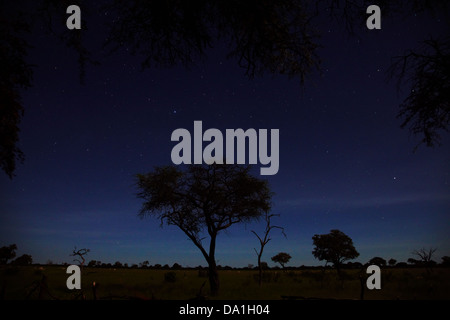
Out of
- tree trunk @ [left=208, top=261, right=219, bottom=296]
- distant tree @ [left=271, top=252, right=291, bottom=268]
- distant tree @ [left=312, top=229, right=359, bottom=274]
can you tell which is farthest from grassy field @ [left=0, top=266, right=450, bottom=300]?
distant tree @ [left=271, top=252, right=291, bottom=268]

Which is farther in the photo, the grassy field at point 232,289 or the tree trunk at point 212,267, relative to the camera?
the tree trunk at point 212,267

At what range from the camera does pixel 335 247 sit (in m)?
43.4

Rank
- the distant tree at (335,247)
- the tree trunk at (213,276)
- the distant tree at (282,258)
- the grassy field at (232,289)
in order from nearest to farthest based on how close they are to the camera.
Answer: the grassy field at (232,289) < the tree trunk at (213,276) < the distant tree at (335,247) < the distant tree at (282,258)

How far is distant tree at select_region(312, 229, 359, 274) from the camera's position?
43.3 metres

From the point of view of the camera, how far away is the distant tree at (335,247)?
43344mm

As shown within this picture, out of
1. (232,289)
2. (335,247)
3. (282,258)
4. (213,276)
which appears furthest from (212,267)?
(282,258)

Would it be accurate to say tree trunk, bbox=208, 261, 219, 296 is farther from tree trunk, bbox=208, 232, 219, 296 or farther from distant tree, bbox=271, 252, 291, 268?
distant tree, bbox=271, 252, 291, 268

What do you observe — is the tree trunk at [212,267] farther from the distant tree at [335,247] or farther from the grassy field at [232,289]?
the distant tree at [335,247]

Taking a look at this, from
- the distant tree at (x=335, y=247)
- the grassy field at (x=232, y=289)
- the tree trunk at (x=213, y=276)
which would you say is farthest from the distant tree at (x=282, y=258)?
the tree trunk at (x=213, y=276)
